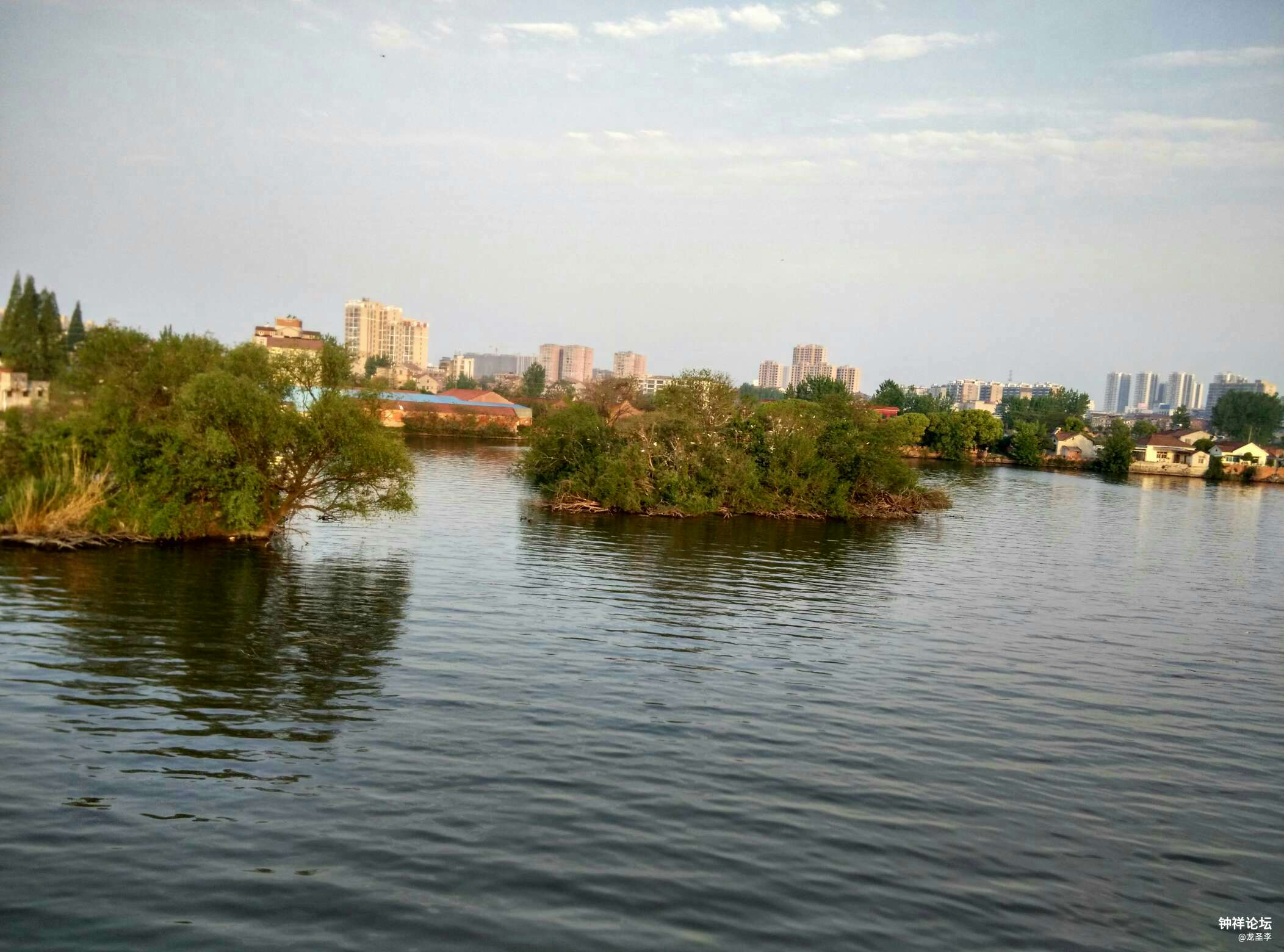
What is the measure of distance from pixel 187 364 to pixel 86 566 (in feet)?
30.4

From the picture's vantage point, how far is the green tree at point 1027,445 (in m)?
140

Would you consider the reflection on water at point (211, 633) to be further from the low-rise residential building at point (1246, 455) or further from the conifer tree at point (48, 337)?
the low-rise residential building at point (1246, 455)

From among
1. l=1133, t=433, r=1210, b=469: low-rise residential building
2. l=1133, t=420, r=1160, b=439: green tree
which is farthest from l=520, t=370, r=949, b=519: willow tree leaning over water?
l=1133, t=420, r=1160, b=439: green tree

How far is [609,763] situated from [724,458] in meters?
42.1

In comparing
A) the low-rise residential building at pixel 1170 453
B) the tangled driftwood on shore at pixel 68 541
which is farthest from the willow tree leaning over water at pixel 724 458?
the low-rise residential building at pixel 1170 453

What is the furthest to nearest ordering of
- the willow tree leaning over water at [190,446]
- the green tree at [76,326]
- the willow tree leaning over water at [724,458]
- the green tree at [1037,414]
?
1. the green tree at [1037,414]
2. the green tree at [76,326]
3. the willow tree leaning over water at [724,458]
4. the willow tree leaning over water at [190,446]

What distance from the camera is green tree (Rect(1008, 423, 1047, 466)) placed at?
140 metres

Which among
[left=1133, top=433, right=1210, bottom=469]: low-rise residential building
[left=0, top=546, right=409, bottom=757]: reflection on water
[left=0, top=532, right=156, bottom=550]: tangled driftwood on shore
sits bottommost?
[left=0, top=546, right=409, bottom=757]: reflection on water

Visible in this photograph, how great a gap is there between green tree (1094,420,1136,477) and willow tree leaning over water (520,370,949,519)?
83833 millimetres

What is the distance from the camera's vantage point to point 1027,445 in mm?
Result: 140125

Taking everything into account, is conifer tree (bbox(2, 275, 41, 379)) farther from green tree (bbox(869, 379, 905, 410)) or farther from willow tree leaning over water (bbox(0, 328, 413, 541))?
green tree (bbox(869, 379, 905, 410))

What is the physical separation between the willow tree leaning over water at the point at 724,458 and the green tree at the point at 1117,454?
275 feet

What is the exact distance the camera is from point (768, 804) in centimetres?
1505

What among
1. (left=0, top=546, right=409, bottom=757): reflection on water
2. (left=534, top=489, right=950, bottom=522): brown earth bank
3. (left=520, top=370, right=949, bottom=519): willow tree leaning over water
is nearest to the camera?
(left=0, top=546, right=409, bottom=757): reflection on water
